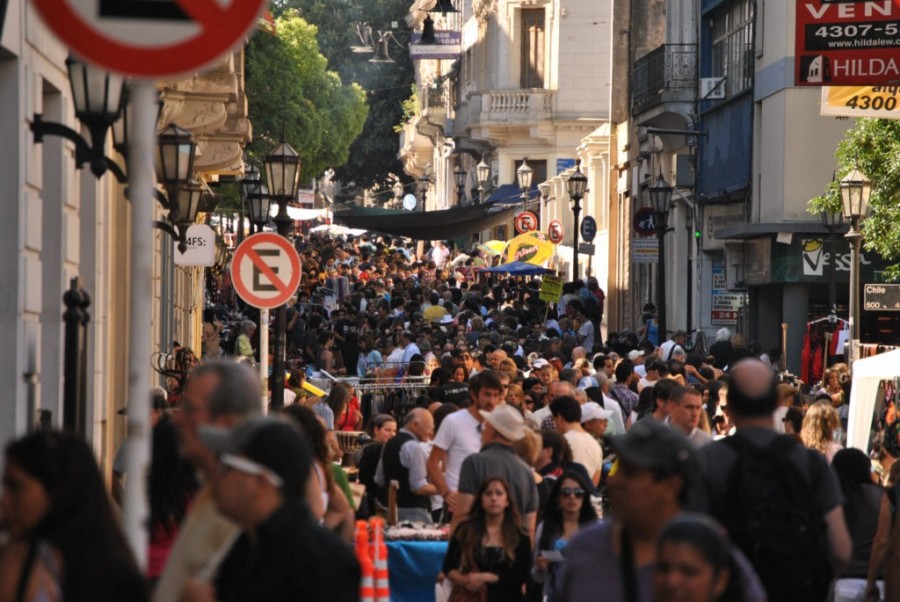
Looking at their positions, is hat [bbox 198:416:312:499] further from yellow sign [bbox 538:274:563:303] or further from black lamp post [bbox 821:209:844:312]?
yellow sign [bbox 538:274:563:303]

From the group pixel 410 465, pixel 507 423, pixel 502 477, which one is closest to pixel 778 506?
pixel 502 477

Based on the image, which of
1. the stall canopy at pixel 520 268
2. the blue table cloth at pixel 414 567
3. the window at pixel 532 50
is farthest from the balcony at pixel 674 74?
the window at pixel 532 50

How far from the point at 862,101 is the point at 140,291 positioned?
1771 cm

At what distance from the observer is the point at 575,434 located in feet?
42.5

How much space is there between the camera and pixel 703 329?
120 feet

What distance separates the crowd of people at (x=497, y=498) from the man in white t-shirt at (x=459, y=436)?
0.01 meters

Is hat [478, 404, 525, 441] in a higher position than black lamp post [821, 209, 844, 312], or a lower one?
lower

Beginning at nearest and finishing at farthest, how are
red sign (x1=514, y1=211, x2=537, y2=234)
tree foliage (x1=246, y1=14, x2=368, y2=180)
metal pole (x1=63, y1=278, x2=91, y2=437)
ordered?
metal pole (x1=63, y1=278, x2=91, y2=437), red sign (x1=514, y1=211, x2=537, y2=234), tree foliage (x1=246, y1=14, x2=368, y2=180)

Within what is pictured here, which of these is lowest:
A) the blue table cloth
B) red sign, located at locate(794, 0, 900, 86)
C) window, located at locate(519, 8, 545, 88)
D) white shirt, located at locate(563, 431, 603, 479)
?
the blue table cloth

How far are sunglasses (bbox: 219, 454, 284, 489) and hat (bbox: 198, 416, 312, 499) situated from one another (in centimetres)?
4

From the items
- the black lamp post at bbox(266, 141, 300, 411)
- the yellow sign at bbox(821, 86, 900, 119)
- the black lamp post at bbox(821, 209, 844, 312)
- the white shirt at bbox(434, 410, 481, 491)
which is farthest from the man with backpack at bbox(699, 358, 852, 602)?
the black lamp post at bbox(821, 209, 844, 312)

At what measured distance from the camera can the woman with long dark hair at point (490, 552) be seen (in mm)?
9961

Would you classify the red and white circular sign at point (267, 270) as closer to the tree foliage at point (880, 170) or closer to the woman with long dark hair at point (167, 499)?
the tree foliage at point (880, 170)

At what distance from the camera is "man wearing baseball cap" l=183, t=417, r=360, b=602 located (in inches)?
203
